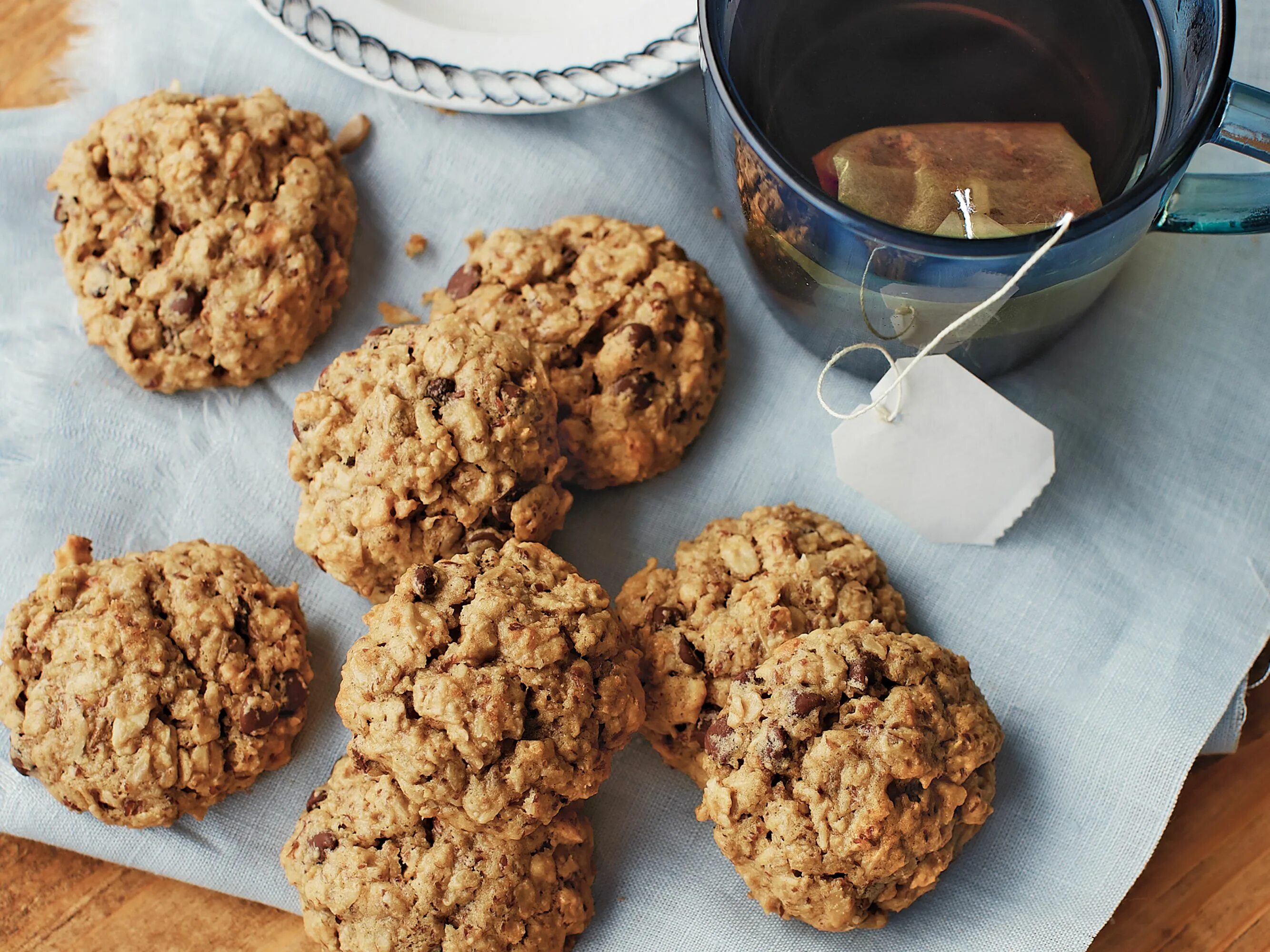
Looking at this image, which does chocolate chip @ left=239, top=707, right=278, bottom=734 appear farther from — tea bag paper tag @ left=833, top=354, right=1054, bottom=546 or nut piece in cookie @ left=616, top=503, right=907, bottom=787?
tea bag paper tag @ left=833, top=354, right=1054, bottom=546

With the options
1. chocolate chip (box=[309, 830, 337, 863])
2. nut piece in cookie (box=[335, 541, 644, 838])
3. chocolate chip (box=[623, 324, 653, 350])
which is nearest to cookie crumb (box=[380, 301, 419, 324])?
chocolate chip (box=[623, 324, 653, 350])

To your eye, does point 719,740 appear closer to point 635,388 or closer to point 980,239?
point 635,388

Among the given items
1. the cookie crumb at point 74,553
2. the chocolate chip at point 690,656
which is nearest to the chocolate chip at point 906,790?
the chocolate chip at point 690,656

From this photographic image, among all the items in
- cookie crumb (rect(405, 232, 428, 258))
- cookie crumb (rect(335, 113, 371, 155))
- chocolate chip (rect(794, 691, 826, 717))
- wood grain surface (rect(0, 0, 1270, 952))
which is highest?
cookie crumb (rect(335, 113, 371, 155))

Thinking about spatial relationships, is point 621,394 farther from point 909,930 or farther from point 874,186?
point 909,930

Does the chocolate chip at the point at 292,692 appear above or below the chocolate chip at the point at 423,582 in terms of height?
below

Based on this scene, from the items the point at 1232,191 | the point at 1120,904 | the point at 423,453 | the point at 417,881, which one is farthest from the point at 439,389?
the point at 1120,904

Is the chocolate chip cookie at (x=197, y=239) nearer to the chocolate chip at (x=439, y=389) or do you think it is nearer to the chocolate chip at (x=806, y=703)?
the chocolate chip at (x=439, y=389)
